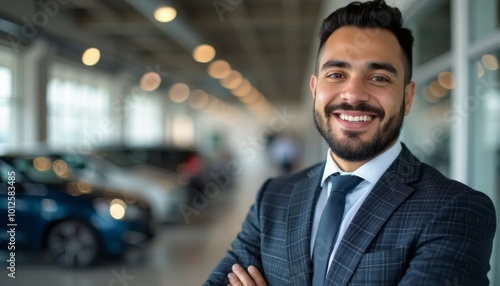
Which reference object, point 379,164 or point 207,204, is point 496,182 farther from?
point 207,204

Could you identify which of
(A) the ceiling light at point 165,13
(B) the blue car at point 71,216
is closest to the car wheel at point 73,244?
(B) the blue car at point 71,216

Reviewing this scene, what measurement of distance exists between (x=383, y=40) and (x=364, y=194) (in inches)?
16.1

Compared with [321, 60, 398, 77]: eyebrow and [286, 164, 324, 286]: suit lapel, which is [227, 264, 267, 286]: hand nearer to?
[286, 164, 324, 286]: suit lapel

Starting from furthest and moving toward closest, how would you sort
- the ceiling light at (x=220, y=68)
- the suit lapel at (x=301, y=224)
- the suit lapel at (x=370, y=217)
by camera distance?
the ceiling light at (x=220, y=68)
the suit lapel at (x=301, y=224)
the suit lapel at (x=370, y=217)

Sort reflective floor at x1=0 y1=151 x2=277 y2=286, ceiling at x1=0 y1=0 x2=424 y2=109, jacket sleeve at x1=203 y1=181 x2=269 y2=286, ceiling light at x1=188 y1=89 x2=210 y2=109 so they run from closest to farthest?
jacket sleeve at x1=203 y1=181 x2=269 y2=286, ceiling at x1=0 y1=0 x2=424 y2=109, reflective floor at x1=0 y1=151 x2=277 y2=286, ceiling light at x1=188 y1=89 x2=210 y2=109

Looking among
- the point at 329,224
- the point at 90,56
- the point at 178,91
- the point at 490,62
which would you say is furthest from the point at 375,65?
the point at 178,91

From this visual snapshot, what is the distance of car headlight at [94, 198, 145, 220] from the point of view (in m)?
4.14

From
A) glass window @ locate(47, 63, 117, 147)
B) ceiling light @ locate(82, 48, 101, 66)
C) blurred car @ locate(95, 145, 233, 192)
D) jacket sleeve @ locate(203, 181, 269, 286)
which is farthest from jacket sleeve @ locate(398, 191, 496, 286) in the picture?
blurred car @ locate(95, 145, 233, 192)

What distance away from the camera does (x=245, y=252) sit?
1.31 m

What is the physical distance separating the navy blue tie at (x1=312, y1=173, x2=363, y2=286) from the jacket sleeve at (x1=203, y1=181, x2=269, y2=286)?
0.69 ft

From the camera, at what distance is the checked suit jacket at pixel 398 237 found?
3.07 ft

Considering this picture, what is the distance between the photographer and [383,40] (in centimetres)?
113

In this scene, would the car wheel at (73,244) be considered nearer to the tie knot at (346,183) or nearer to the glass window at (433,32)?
the tie knot at (346,183)

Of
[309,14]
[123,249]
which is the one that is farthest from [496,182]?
[309,14]
